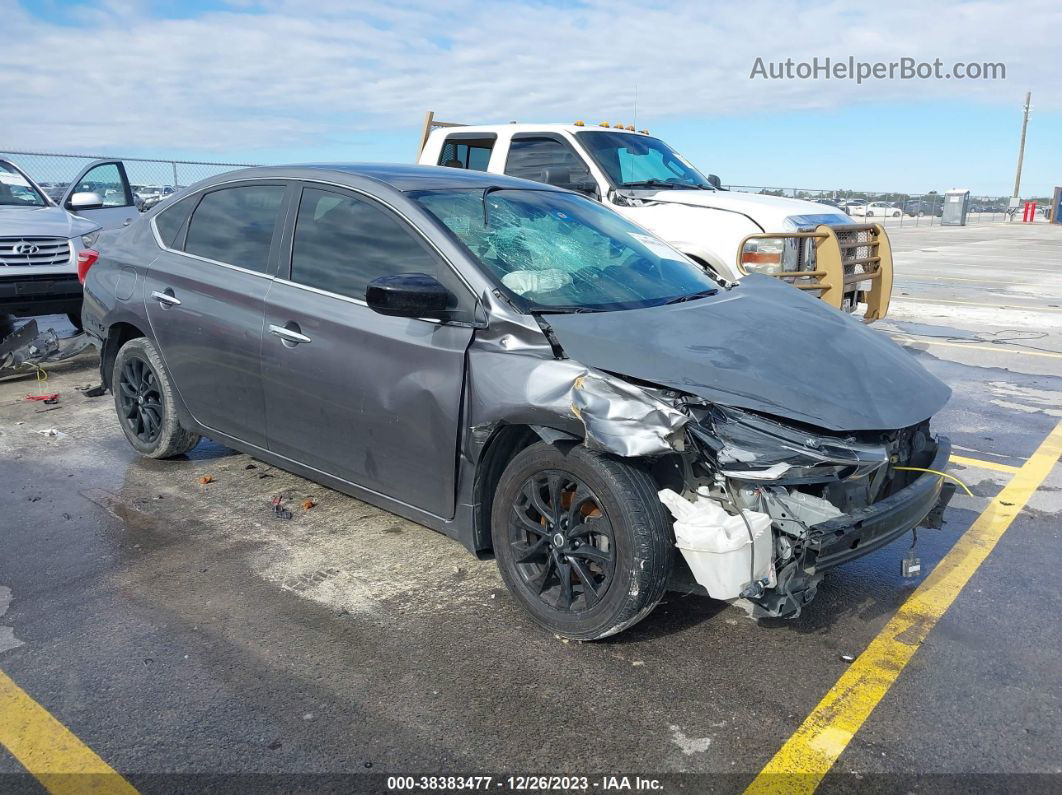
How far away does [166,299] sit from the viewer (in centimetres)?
493

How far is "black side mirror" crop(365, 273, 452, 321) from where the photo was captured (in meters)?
3.46

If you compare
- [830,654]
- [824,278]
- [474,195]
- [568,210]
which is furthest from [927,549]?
[824,278]

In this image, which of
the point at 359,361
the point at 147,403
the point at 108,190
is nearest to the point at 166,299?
the point at 147,403

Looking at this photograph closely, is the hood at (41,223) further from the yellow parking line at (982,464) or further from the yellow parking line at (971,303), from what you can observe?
the yellow parking line at (971,303)

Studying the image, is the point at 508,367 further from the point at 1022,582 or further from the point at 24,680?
the point at 1022,582

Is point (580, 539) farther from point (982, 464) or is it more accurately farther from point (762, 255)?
point (762, 255)

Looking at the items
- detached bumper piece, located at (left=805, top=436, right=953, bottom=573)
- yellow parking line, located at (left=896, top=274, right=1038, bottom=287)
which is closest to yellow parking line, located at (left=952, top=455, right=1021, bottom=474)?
detached bumper piece, located at (left=805, top=436, right=953, bottom=573)

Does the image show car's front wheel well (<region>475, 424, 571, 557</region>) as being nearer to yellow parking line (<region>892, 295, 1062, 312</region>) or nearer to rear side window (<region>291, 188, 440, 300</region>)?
rear side window (<region>291, 188, 440, 300</region>)

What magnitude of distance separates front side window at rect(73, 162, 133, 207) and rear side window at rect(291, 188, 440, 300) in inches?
314

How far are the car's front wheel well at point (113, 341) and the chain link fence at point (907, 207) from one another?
3082 centimetres

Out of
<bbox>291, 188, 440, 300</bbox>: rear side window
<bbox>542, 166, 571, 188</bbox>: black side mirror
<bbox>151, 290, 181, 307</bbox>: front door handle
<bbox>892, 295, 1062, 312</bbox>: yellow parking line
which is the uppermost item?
<bbox>542, 166, 571, 188</bbox>: black side mirror

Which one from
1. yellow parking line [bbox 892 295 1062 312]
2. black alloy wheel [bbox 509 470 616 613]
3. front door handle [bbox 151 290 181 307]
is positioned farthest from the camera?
yellow parking line [bbox 892 295 1062 312]

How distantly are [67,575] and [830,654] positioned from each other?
3260mm

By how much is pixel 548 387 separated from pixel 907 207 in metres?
49.9
